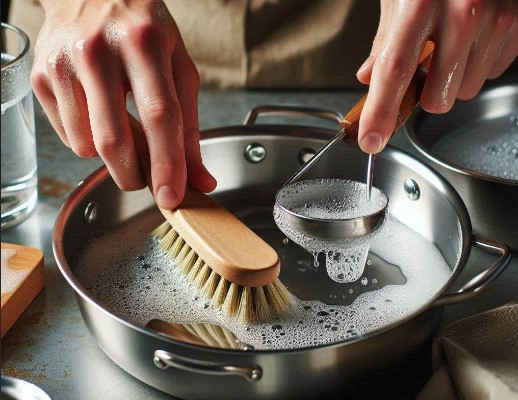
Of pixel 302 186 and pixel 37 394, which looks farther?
pixel 302 186

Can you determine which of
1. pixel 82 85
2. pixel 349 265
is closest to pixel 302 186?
pixel 349 265

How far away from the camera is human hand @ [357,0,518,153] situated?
2.02ft

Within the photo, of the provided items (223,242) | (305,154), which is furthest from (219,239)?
(305,154)

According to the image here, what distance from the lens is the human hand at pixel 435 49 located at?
2.02 ft

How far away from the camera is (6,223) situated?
813 millimetres

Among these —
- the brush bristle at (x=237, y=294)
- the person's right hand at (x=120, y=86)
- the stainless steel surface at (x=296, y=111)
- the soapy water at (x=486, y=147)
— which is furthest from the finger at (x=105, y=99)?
the soapy water at (x=486, y=147)

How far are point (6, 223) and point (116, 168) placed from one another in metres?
0.21

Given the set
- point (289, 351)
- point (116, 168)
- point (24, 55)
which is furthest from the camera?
point (24, 55)

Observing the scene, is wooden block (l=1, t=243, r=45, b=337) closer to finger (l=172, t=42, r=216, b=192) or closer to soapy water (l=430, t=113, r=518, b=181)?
finger (l=172, t=42, r=216, b=192)

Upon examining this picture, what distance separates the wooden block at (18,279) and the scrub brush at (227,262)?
124mm

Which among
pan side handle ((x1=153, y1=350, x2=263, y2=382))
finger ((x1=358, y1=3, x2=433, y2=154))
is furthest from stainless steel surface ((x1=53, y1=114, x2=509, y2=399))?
finger ((x1=358, y1=3, x2=433, y2=154))

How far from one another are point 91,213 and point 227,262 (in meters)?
0.20

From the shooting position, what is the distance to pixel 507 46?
699 millimetres

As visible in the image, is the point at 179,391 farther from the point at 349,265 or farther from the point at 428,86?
the point at 428,86
